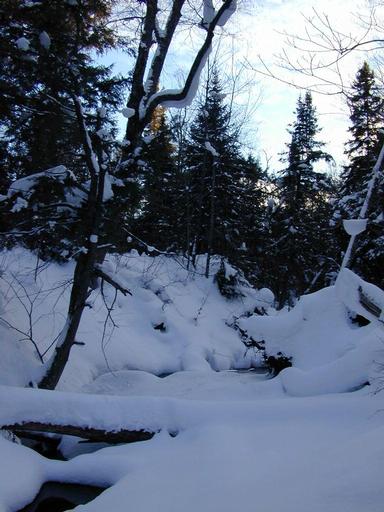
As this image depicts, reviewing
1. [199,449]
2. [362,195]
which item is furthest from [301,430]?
[362,195]

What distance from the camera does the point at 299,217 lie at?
821 inches

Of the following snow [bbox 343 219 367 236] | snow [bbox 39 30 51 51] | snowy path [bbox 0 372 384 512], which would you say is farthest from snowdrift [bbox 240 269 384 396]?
snow [bbox 39 30 51 51]

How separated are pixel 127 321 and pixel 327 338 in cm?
695

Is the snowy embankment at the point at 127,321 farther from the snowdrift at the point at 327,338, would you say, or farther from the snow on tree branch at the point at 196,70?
the snow on tree branch at the point at 196,70

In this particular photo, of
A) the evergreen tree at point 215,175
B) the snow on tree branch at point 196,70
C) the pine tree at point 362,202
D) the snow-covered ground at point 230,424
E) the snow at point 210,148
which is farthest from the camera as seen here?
the evergreen tree at point 215,175

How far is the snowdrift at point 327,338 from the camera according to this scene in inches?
249

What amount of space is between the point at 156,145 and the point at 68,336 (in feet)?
11.4

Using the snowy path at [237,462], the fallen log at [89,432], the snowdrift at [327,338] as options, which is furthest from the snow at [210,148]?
the fallen log at [89,432]

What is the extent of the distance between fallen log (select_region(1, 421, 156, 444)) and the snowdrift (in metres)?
2.58

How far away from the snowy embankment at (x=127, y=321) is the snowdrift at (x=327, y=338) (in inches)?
92.8

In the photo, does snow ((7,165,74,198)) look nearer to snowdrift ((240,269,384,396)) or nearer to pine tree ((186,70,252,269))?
snowdrift ((240,269,384,396))

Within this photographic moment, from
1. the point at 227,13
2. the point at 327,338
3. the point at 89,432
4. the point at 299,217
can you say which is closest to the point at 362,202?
the point at 299,217

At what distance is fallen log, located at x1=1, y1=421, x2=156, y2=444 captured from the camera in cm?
493

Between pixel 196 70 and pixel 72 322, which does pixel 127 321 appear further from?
pixel 196 70
